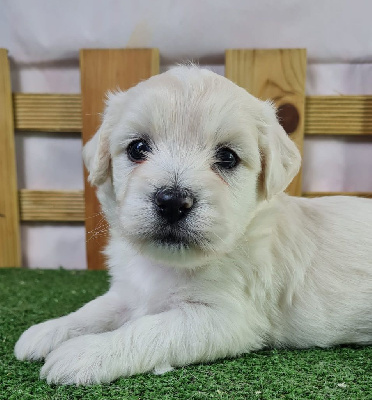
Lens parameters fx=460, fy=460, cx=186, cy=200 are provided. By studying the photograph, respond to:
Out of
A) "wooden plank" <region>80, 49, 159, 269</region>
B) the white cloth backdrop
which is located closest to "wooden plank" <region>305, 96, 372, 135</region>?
the white cloth backdrop

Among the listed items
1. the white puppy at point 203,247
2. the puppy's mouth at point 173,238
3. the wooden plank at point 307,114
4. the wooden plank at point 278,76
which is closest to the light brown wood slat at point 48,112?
the wooden plank at point 307,114

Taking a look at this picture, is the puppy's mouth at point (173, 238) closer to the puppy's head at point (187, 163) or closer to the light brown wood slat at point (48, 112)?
the puppy's head at point (187, 163)

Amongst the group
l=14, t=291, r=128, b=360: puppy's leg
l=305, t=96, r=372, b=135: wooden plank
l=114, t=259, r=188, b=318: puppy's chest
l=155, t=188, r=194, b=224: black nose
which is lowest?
l=14, t=291, r=128, b=360: puppy's leg

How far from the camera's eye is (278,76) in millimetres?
3141

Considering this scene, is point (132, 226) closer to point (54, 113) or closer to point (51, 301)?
point (51, 301)

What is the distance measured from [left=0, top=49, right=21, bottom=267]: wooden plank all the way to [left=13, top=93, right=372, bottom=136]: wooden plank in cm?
8

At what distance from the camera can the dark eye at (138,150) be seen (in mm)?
1778

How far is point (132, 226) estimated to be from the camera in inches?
61.8

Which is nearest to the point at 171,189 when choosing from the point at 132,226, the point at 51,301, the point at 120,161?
the point at 132,226

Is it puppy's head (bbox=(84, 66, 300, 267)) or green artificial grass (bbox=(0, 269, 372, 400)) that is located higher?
puppy's head (bbox=(84, 66, 300, 267))

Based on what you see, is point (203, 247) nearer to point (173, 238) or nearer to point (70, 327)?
point (173, 238)

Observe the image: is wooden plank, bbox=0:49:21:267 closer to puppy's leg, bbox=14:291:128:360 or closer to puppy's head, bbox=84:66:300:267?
puppy's head, bbox=84:66:300:267

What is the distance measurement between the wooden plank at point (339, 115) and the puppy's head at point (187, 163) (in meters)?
1.42

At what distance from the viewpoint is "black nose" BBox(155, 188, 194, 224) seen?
1497 mm
